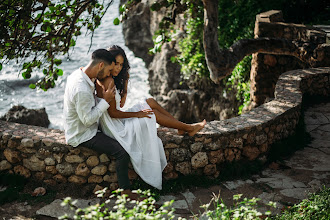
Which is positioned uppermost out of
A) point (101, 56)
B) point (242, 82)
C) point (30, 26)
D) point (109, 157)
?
point (30, 26)

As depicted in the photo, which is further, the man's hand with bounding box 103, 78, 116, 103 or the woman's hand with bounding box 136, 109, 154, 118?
the woman's hand with bounding box 136, 109, 154, 118

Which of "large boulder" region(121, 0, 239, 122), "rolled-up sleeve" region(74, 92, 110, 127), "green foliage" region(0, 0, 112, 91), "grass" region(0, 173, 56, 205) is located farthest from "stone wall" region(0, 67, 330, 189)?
"large boulder" region(121, 0, 239, 122)

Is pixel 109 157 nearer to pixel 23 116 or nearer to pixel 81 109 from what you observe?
pixel 81 109

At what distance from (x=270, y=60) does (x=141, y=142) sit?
500 cm

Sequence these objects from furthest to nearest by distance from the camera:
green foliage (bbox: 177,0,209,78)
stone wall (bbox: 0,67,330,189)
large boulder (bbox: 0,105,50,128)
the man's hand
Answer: green foliage (bbox: 177,0,209,78) < large boulder (bbox: 0,105,50,128) < stone wall (bbox: 0,67,330,189) < the man's hand

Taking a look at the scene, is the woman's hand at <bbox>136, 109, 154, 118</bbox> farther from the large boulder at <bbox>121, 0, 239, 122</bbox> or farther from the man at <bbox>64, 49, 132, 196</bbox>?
the large boulder at <bbox>121, 0, 239, 122</bbox>

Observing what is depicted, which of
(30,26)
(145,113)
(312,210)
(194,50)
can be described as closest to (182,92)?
(194,50)

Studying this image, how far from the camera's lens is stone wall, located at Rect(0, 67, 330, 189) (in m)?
4.21

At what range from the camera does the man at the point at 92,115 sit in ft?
12.7

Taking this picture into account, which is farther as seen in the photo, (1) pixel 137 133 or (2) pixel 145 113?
(2) pixel 145 113

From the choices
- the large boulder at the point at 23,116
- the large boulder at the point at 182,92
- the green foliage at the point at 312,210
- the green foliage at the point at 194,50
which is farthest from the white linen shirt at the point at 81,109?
the green foliage at the point at 194,50

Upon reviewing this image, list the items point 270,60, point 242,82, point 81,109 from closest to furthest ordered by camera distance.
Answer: point 81,109
point 270,60
point 242,82

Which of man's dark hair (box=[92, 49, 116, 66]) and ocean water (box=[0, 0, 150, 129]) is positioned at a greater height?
man's dark hair (box=[92, 49, 116, 66])

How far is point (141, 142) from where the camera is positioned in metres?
4.07
